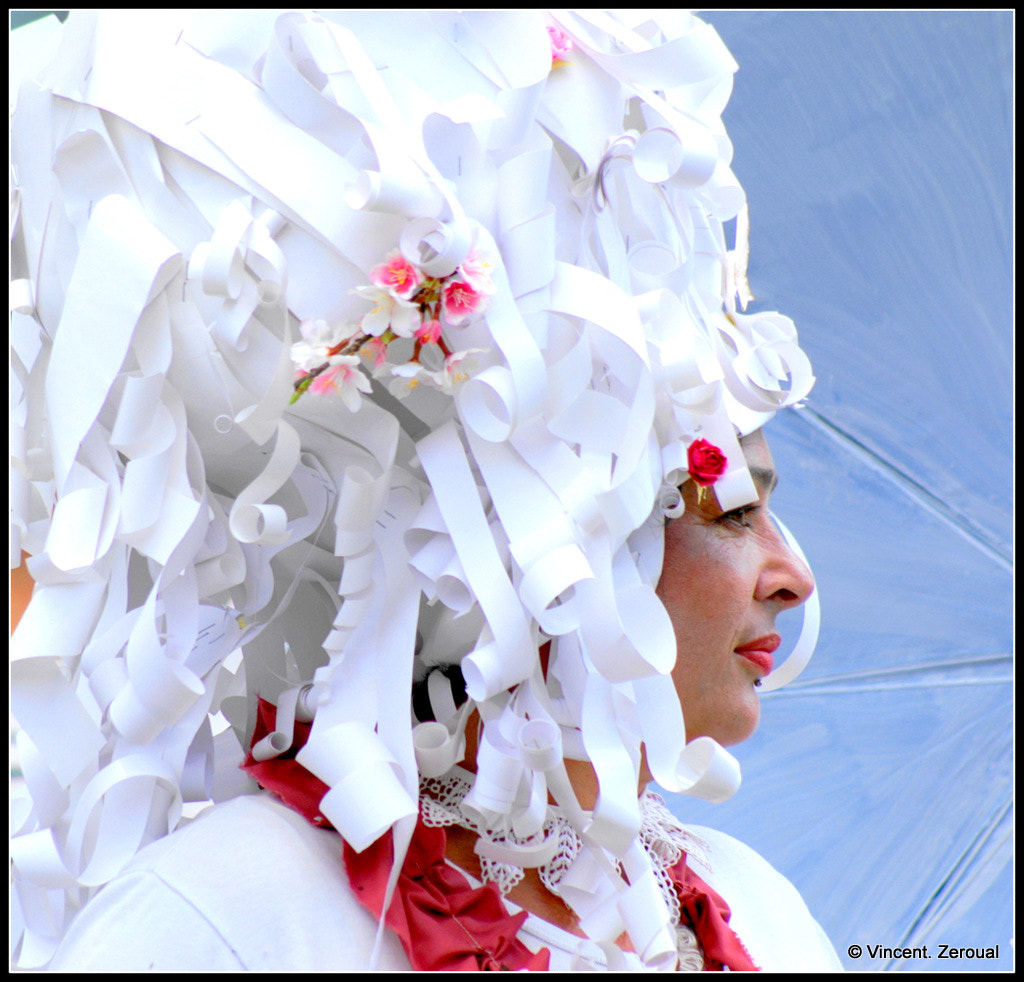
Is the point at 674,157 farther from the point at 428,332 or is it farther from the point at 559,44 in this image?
the point at 428,332

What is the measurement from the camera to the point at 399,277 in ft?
2.63

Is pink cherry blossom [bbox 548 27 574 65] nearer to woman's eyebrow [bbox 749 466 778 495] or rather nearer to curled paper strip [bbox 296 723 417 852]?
woman's eyebrow [bbox 749 466 778 495]

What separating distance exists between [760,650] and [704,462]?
0.83ft

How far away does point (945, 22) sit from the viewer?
1.64 meters

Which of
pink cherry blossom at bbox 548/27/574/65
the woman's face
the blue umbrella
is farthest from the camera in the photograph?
the blue umbrella

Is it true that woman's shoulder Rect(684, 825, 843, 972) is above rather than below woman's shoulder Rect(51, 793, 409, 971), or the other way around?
below

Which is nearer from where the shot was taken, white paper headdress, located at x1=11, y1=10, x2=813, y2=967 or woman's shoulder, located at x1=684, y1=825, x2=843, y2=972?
white paper headdress, located at x1=11, y1=10, x2=813, y2=967

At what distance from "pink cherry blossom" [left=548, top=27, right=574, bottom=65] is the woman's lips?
590 mm

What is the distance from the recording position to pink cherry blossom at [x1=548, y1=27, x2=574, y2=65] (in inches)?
35.2

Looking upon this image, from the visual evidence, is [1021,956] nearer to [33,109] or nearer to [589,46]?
[589,46]

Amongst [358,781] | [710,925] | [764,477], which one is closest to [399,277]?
[358,781]

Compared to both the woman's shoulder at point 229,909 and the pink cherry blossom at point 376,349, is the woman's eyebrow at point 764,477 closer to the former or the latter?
the pink cherry blossom at point 376,349

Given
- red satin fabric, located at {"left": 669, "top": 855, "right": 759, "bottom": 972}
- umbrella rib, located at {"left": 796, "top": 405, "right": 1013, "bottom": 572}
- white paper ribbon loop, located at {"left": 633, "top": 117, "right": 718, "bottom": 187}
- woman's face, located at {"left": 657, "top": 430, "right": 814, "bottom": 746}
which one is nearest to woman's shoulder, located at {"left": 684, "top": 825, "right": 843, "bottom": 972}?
red satin fabric, located at {"left": 669, "top": 855, "right": 759, "bottom": 972}

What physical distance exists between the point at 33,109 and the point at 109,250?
0.19m
